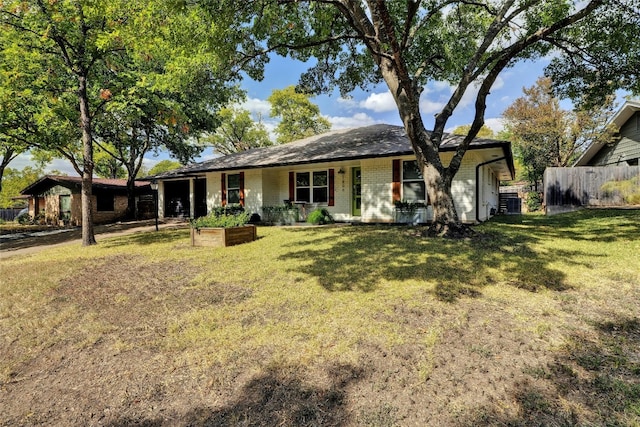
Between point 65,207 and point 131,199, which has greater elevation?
point 131,199

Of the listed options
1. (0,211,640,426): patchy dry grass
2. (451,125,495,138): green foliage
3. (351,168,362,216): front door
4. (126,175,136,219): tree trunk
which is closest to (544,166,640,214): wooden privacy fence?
(351,168,362,216): front door

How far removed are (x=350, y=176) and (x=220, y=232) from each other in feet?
22.1

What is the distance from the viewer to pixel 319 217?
Result: 39.8 ft

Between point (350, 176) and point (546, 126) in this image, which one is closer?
point (350, 176)

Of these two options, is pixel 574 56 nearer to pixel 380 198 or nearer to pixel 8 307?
pixel 380 198

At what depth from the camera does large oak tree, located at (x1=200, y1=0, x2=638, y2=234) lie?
687 centimetres

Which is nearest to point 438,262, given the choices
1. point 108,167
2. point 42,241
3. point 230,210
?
point 230,210

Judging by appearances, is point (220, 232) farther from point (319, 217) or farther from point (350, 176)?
point (350, 176)

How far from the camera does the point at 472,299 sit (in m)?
3.71

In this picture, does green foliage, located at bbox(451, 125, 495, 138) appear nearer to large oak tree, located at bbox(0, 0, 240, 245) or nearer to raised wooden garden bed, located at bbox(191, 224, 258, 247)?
large oak tree, located at bbox(0, 0, 240, 245)

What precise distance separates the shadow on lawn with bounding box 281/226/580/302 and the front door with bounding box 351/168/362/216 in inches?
204

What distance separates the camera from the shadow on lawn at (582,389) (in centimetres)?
194

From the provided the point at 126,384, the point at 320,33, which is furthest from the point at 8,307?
the point at 320,33

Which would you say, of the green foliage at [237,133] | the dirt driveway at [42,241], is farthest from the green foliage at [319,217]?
the green foliage at [237,133]
